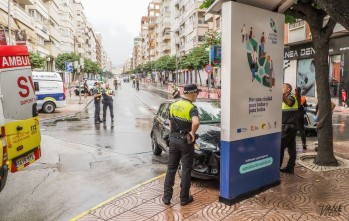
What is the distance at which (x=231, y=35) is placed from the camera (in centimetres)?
515

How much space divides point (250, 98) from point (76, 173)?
4.19 m

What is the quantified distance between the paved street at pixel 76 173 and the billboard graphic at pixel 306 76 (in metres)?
20.3

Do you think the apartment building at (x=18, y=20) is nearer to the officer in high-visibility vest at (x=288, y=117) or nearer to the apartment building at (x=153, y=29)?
the officer in high-visibility vest at (x=288, y=117)

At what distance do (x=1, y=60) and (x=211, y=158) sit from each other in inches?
156

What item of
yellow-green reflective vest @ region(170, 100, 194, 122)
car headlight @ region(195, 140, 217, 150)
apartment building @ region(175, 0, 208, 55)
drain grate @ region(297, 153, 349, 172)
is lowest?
drain grate @ region(297, 153, 349, 172)

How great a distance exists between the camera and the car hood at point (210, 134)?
6.55 meters

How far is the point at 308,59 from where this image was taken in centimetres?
2911

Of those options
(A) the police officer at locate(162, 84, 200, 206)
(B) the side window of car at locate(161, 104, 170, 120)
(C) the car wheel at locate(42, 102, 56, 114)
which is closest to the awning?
(A) the police officer at locate(162, 84, 200, 206)

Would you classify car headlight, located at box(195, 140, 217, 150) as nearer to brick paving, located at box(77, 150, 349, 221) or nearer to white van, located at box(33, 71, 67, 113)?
brick paving, located at box(77, 150, 349, 221)

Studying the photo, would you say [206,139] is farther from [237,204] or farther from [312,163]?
[312,163]

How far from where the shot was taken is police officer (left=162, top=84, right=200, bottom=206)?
209 inches

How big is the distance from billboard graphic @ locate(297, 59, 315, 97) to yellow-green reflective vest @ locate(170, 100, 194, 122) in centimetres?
2559

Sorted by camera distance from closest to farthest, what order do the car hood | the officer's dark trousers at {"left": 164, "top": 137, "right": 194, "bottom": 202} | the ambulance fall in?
the officer's dark trousers at {"left": 164, "top": 137, "right": 194, "bottom": 202}, the ambulance, the car hood

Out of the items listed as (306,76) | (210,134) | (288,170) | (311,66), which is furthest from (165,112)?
(306,76)
